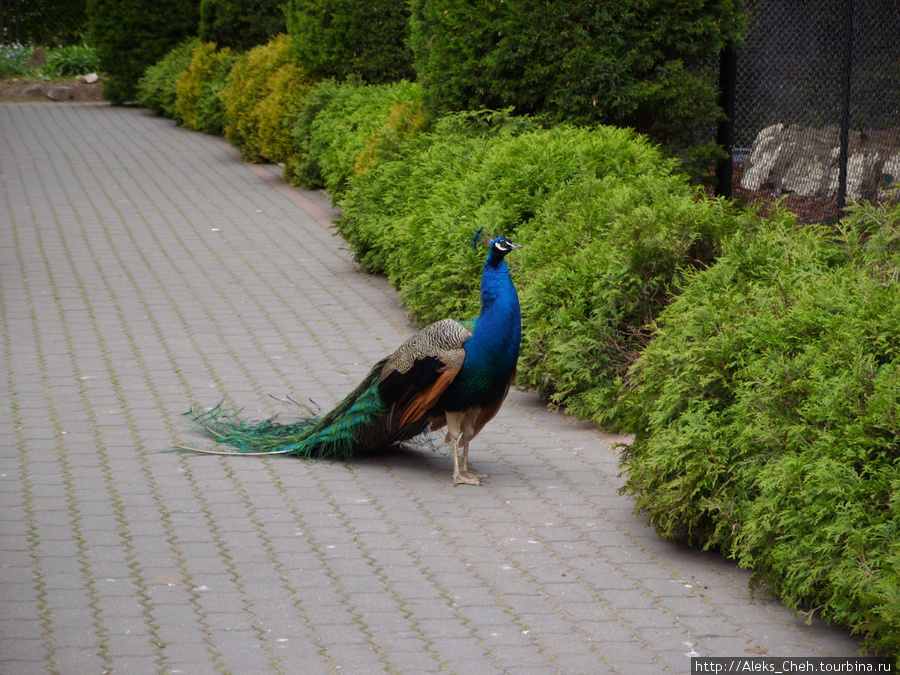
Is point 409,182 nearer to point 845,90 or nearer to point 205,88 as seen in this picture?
point 845,90

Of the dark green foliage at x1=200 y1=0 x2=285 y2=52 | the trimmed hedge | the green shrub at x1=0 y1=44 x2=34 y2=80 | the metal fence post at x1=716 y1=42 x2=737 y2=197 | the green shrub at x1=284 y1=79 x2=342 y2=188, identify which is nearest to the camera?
the trimmed hedge

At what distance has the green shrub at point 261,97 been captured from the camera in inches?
601

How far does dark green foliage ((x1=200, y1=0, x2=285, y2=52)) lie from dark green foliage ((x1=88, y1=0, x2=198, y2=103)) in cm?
306

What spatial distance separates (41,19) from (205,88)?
1639 cm

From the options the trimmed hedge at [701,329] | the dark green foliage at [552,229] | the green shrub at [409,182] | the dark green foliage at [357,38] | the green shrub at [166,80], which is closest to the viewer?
the trimmed hedge at [701,329]

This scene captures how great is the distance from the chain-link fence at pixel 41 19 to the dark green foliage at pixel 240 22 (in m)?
15.1

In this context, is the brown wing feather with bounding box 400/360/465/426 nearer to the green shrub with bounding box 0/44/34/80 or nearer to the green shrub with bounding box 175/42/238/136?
the green shrub with bounding box 175/42/238/136

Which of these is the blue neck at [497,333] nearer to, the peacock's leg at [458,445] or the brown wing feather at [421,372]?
the brown wing feather at [421,372]

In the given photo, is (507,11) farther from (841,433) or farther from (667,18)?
(841,433)

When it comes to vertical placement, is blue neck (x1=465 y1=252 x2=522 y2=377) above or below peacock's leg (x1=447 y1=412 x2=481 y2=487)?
above

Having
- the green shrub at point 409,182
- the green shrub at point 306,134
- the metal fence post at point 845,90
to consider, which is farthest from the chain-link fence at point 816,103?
the green shrub at point 306,134

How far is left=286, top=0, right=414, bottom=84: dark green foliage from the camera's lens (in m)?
13.8

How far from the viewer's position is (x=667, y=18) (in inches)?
364

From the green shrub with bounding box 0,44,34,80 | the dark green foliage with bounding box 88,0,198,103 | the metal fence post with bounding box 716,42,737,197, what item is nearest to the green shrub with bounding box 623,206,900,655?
the metal fence post with bounding box 716,42,737,197
